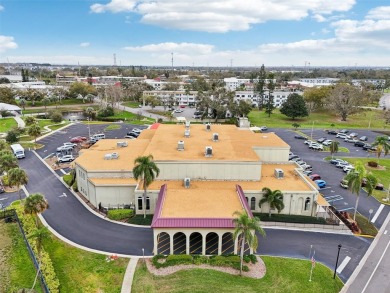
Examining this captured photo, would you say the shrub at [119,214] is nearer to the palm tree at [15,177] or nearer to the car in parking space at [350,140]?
the palm tree at [15,177]

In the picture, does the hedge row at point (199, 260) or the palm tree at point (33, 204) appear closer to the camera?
the hedge row at point (199, 260)

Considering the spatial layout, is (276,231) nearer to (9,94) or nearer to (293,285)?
(293,285)

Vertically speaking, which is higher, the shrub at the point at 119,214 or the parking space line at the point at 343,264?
the shrub at the point at 119,214

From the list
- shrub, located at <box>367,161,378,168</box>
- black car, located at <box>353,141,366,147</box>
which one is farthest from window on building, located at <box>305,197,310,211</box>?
black car, located at <box>353,141,366,147</box>

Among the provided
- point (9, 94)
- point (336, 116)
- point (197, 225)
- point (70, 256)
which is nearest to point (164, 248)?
point (197, 225)

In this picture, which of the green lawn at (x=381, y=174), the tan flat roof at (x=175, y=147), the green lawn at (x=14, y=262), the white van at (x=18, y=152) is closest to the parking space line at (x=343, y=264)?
the tan flat roof at (x=175, y=147)

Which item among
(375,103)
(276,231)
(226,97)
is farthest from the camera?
(375,103)

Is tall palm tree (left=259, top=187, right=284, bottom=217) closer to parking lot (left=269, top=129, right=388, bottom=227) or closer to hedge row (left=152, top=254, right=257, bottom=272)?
hedge row (left=152, top=254, right=257, bottom=272)
